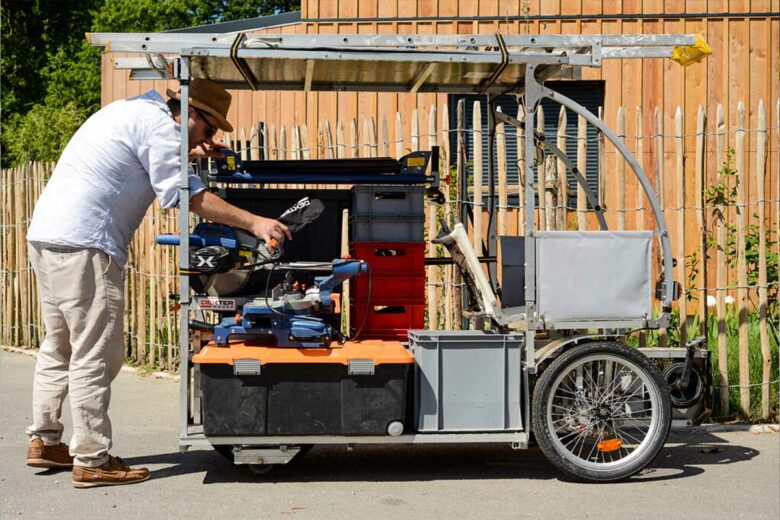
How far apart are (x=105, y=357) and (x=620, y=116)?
152 inches

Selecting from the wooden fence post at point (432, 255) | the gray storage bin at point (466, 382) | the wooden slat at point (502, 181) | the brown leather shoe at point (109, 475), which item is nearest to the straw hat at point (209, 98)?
the gray storage bin at point (466, 382)

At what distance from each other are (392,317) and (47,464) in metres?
2.10

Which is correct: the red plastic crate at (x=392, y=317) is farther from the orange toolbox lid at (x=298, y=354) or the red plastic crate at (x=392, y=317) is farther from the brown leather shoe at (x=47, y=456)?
the brown leather shoe at (x=47, y=456)

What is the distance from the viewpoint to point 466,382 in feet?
19.0

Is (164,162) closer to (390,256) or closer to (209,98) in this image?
(209,98)

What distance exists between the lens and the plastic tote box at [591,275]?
580 cm

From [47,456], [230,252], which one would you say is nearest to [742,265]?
[230,252]

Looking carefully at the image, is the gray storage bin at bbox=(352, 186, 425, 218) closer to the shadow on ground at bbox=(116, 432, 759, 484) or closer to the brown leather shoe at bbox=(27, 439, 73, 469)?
the shadow on ground at bbox=(116, 432, 759, 484)

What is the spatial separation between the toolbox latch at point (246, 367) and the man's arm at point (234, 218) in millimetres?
634

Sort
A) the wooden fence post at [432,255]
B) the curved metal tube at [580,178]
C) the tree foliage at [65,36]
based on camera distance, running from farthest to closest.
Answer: the tree foliage at [65,36] → the wooden fence post at [432,255] → the curved metal tube at [580,178]

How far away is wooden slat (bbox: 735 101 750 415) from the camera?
23.5ft

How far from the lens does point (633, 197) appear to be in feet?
39.9

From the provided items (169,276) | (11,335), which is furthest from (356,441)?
(11,335)

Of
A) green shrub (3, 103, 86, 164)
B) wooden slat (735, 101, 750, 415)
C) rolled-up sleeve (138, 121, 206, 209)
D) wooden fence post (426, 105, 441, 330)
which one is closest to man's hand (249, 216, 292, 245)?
rolled-up sleeve (138, 121, 206, 209)
